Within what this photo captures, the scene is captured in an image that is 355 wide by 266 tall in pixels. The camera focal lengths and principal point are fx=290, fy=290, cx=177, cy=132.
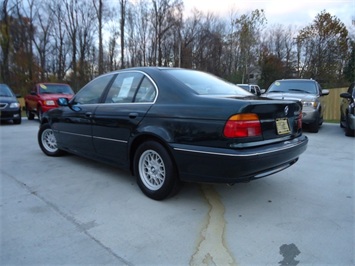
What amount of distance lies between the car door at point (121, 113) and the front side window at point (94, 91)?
0.65 ft

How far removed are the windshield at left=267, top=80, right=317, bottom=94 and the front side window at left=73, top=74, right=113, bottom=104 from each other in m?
6.84

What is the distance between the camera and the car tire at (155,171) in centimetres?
324

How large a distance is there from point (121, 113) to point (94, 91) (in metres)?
0.97

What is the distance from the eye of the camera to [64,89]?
12914 millimetres

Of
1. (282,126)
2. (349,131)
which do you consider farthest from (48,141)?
(349,131)

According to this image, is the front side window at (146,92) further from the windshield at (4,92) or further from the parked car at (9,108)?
the windshield at (4,92)

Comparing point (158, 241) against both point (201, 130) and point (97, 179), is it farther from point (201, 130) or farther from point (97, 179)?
point (97, 179)

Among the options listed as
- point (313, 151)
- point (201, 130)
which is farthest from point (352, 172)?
point (201, 130)

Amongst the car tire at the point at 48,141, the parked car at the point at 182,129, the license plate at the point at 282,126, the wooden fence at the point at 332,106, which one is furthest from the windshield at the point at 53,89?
the wooden fence at the point at 332,106

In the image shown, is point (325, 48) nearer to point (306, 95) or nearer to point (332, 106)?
point (332, 106)

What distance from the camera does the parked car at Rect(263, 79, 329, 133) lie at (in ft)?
27.5

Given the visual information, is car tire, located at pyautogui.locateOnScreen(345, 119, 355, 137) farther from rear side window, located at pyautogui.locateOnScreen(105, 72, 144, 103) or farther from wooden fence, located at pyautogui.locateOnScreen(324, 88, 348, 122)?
wooden fence, located at pyautogui.locateOnScreen(324, 88, 348, 122)

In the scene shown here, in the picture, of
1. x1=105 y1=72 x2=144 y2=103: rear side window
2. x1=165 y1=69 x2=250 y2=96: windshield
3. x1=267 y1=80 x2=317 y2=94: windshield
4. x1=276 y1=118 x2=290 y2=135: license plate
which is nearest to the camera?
x1=276 y1=118 x2=290 y2=135: license plate

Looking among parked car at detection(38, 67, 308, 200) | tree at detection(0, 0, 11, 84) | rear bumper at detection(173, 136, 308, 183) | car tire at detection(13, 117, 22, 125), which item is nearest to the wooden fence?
parked car at detection(38, 67, 308, 200)
